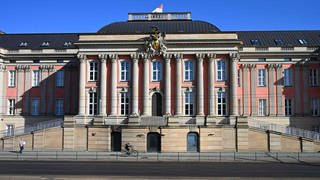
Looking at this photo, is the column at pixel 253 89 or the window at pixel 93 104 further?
the column at pixel 253 89

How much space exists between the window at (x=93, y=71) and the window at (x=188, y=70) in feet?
40.6

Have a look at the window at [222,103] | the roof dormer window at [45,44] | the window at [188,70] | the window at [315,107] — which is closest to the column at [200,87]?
the window at [188,70]

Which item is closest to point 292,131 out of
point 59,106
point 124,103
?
point 124,103

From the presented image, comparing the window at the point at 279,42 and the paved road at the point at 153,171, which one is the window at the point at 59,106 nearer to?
the window at the point at 279,42

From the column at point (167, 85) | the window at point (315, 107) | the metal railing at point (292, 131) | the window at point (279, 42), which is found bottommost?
the metal railing at point (292, 131)

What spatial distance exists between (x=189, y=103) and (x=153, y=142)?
8.54m

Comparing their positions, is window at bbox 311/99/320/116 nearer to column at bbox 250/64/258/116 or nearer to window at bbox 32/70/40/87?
column at bbox 250/64/258/116

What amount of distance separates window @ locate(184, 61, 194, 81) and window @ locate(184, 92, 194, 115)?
2.21 m

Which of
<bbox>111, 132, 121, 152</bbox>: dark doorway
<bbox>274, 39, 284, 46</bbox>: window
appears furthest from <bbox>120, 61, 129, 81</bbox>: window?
<bbox>274, 39, 284, 46</bbox>: window

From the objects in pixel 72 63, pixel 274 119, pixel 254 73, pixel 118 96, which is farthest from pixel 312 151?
pixel 72 63

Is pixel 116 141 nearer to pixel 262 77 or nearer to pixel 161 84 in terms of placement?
pixel 161 84

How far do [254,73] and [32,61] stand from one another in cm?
3456

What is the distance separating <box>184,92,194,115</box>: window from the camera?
64.6 meters

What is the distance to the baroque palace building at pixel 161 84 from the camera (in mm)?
59656
